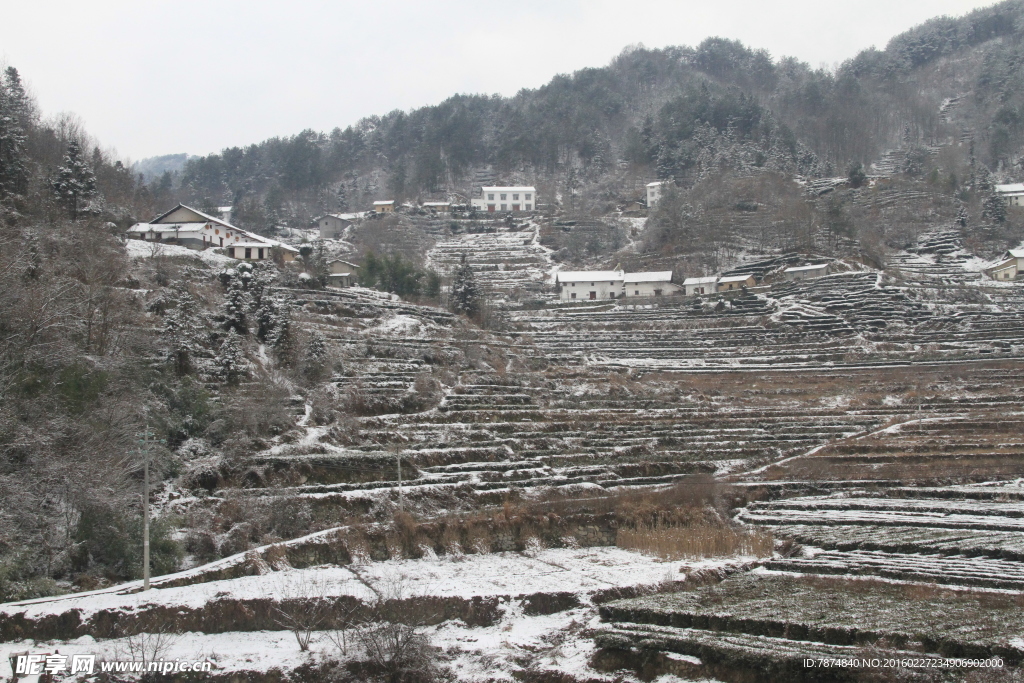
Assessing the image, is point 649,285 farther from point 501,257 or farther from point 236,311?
point 236,311

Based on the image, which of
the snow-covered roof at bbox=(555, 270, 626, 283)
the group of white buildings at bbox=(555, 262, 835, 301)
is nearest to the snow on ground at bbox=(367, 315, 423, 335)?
the group of white buildings at bbox=(555, 262, 835, 301)

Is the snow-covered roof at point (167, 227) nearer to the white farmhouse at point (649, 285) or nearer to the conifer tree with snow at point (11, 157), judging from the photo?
the conifer tree with snow at point (11, 157)

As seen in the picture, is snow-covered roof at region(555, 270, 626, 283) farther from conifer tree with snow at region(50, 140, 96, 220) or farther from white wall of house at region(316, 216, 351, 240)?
conifer tree with snow at region(50, 140, 96, 220)

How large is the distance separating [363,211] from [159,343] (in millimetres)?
59989

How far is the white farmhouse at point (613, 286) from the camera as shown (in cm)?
5828

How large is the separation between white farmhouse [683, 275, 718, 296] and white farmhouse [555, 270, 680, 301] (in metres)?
0.96

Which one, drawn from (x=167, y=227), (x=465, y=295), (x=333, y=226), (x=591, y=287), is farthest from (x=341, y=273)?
(x=333, y=226)

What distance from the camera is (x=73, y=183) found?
38.2 metres

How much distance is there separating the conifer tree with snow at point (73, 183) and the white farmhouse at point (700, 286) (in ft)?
131

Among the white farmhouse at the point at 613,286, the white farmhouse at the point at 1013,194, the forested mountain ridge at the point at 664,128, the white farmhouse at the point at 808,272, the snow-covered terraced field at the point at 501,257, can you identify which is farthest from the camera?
the forested mountain ridge at the point at 664,128

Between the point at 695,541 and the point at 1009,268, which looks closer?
the point at 695,541

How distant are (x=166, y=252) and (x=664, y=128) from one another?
6365cm

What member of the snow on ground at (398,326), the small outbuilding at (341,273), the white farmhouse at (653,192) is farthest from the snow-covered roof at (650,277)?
the white farmhouse at (653,192)

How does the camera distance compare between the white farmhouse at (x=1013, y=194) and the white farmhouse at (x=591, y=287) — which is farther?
the white farmhouse at (x=1013, y=194)
